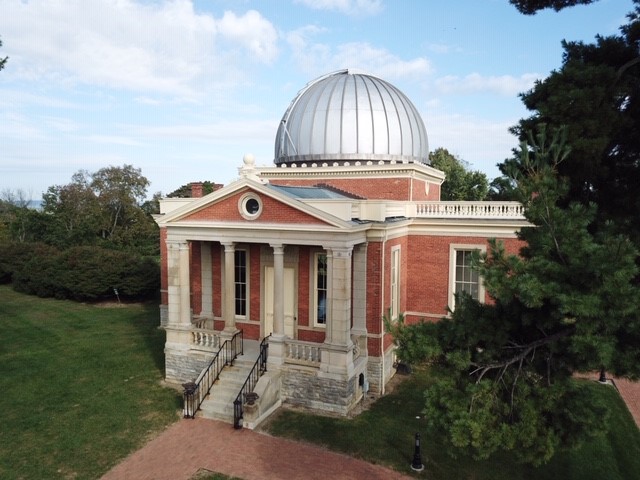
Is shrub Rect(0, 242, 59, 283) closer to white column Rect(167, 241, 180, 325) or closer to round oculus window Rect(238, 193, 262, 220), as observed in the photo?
white column Rect(167, 241, 180, 325)

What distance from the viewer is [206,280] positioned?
17484mm

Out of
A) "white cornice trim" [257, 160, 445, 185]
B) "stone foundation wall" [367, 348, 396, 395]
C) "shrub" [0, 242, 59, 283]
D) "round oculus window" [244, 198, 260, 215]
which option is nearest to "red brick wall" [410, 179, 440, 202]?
"white cornice trim" [257, 160, 445, 185]

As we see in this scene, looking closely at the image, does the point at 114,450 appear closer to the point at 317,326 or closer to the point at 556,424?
the point at 317,326

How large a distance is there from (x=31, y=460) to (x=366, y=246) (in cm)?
975

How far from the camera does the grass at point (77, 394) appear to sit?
11.0 m

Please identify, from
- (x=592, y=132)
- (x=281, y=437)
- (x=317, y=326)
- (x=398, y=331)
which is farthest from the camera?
(x=317, y=326)

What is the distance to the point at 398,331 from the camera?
6836 mm

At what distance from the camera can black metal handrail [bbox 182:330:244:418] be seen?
13117mm

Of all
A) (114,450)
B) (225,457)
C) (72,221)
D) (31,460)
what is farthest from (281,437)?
(72,221)

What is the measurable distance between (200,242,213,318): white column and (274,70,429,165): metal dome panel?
16.6ft

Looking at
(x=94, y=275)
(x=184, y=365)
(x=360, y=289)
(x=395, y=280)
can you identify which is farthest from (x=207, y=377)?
(x=94, y=275)

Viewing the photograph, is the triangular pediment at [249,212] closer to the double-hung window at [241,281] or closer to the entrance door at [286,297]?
the double-hung window at [241,281]

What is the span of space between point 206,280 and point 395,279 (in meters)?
6.63

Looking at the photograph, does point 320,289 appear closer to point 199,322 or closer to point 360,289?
point 360,289
